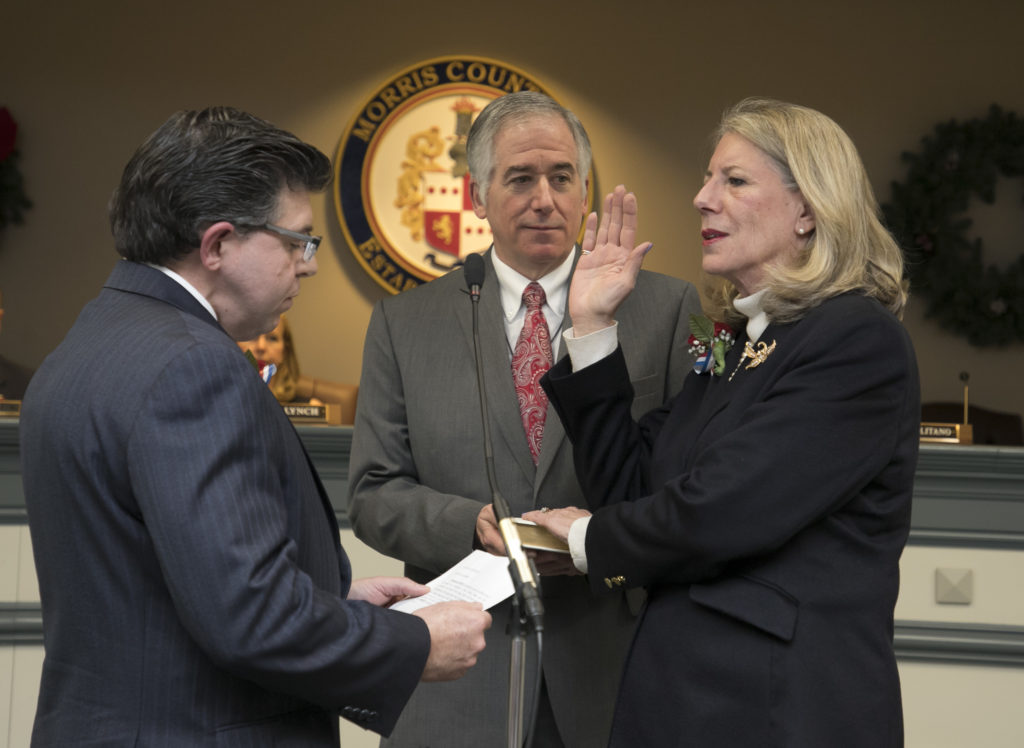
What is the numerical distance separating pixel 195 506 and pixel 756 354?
860mm

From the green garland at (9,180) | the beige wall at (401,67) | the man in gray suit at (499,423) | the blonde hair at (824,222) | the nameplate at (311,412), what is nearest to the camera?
the blonde hair at (824,222)

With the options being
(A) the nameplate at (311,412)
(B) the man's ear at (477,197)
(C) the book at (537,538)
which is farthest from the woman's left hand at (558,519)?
(A) the nameplate at (311,412)

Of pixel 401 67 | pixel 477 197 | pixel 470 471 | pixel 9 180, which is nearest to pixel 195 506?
pixel 470 471

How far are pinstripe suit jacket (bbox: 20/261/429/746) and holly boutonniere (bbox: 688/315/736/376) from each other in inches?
28.6

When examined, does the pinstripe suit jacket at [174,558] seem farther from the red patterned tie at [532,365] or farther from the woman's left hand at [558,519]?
the red patterned tie at [532,365]

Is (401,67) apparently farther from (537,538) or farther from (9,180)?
(537,538)

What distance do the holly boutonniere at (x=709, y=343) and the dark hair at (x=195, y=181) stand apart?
2.52 ft

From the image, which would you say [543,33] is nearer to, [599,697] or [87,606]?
[599,697]

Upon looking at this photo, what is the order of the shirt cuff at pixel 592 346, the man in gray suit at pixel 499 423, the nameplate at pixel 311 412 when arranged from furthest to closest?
the nameplate at pixel 311 412
the man in gray suit at pixel 499 423
the shirt cuff at pixel 592 346

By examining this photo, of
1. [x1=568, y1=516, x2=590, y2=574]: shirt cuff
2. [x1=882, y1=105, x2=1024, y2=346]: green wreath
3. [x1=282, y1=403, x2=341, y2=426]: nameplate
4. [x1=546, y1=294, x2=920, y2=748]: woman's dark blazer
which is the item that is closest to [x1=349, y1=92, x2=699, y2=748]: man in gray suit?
[x1=568, y1=516, x2=590, y2=574]: shirt cuff

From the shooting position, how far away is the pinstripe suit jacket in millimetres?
1157

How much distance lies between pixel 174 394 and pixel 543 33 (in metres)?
4.65

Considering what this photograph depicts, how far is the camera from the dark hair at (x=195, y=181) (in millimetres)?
1297

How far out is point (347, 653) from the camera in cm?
123
